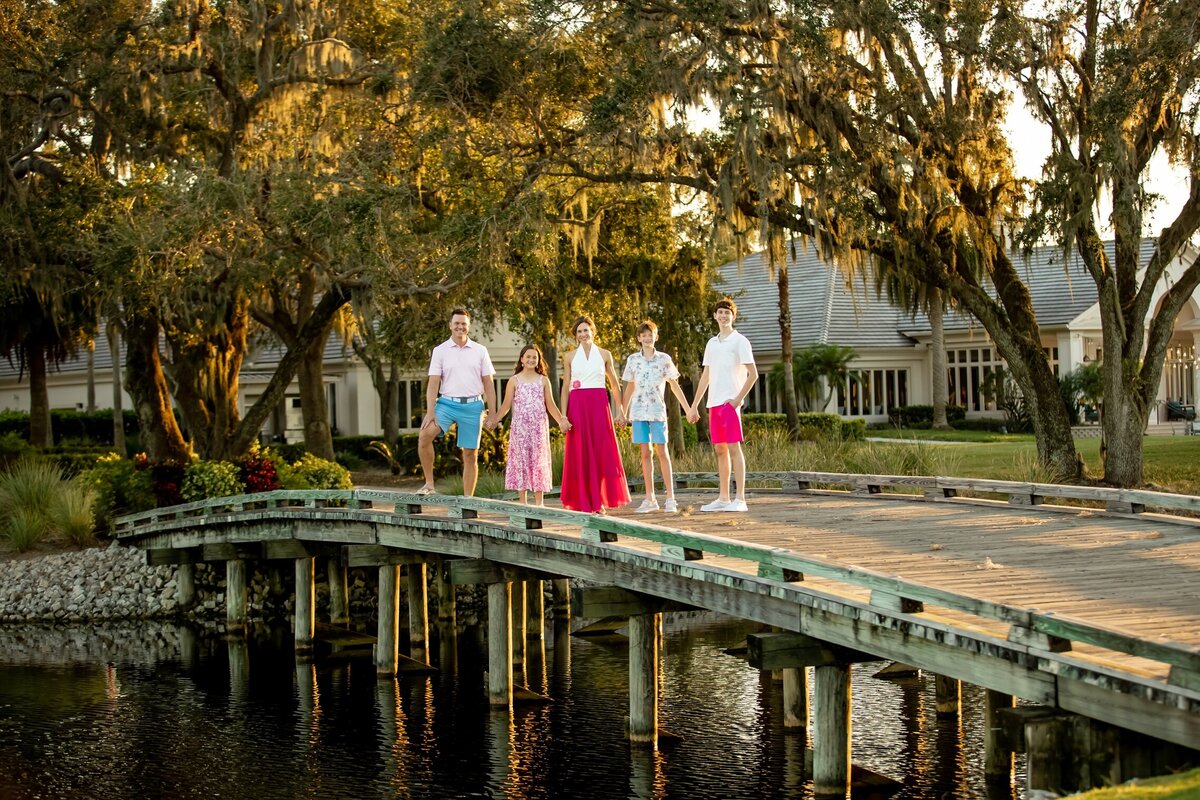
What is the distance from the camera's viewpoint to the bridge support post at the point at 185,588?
24891mm

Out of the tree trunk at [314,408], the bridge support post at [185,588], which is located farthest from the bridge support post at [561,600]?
the tree trunk at [314,408]

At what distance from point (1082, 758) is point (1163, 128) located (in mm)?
15412

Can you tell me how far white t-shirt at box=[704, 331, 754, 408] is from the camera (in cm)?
1395

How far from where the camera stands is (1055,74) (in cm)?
2114

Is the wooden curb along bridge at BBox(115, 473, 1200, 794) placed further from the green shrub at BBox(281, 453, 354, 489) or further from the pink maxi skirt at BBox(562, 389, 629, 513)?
the green shrub at BBox(281, 453, 354, 489)

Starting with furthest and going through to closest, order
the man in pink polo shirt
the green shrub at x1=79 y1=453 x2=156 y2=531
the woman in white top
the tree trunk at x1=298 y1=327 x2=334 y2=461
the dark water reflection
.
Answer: the tree trunk at x1=298 y1=327 x2=334 y2=461
the green shrub at x1=79 y1=453 x2=156 y2=531
the man in pink polo shirt
the woman in white top
the dark water reflection

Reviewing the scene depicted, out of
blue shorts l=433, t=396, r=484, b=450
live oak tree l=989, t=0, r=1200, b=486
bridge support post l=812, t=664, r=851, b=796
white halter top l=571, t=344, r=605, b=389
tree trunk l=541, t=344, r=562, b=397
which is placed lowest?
bridge support post l=812, t=664, r=851, b=796

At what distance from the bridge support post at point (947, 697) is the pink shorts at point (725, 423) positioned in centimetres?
319

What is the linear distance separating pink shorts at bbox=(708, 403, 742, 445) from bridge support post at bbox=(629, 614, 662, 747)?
1.80m

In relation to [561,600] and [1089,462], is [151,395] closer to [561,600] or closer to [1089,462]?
[561,600]

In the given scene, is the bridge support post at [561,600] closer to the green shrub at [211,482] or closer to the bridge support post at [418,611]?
the bridge support post at [418,611]

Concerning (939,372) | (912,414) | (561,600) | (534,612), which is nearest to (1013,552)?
(534,612)

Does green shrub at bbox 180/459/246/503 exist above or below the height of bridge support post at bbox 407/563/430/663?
above

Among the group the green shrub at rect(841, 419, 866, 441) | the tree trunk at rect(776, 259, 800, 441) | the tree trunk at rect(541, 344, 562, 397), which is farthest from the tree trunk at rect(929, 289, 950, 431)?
the tree trunk at rect(541, 344, 562, 397)
